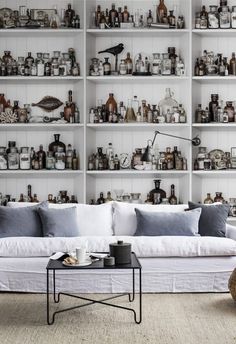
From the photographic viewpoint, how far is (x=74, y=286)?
5551mm

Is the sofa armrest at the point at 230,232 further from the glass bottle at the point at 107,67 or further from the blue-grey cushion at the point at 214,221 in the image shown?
the glass bottle at the point at 107,67

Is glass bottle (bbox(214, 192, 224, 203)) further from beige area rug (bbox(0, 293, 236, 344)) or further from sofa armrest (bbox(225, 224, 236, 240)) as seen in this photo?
beige area rug (bbox(0, 293, 236, 344))

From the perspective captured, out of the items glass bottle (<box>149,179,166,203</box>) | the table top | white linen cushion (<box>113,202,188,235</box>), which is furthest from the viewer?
glass bottle (<box>149,179,166,203</box>)

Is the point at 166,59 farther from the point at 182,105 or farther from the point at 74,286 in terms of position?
the point at 74,286

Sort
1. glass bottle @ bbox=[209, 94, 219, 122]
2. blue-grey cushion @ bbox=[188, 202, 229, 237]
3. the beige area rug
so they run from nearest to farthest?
1. the beige area rug
2. blue-grey cushion @ bbox=[188, 202, 229, 237]
3. glass bottle @ bbox=[209, 94, 219, 122]

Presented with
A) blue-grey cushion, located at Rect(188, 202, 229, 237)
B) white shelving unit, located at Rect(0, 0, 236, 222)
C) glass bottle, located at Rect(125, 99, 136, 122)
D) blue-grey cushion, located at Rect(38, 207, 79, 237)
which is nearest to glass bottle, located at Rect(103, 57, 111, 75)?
white shelving unit, located at Rect(0, 0, 236, 222)

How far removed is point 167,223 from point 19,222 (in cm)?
130

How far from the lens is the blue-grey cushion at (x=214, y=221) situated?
6.04 m

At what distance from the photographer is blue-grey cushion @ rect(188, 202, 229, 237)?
6042mm

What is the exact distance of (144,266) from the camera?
5566 millimetres

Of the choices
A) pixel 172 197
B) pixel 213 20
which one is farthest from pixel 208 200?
pixel 213 20

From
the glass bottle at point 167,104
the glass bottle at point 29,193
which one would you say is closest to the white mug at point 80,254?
the glass bottle at point 29,193

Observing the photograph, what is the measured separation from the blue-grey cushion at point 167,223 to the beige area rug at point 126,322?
62 centimetres

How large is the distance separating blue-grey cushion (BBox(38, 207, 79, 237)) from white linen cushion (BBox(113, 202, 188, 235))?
1.32 feet
